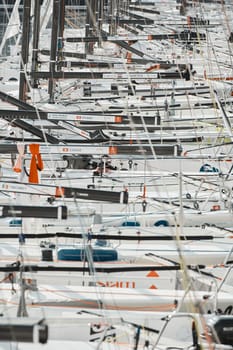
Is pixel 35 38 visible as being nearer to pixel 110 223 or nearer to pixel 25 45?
pixel 25 45

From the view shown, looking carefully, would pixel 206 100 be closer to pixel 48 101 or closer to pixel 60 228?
pixel 48 101

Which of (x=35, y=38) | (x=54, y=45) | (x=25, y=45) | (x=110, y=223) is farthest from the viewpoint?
(x=54, y=45)

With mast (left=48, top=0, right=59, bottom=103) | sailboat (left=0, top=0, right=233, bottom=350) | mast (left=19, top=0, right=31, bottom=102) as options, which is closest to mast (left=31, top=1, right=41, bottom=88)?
sailboat (left=0, top=0, right=233, bottom=350)

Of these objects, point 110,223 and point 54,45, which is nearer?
point 110,223

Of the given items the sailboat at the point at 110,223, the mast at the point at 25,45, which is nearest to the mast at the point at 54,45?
the sailboat at the point at 110,223

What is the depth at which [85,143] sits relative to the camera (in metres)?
11.2

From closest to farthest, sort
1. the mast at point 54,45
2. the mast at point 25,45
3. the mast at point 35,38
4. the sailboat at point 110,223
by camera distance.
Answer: the sailboat at point 110,223 < the mast at point 25,45 < the mast at point 35,38 < the mast at point 54,45

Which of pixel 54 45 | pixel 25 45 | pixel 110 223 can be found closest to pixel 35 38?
pixel 54 45

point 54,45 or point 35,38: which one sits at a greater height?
point 35,38

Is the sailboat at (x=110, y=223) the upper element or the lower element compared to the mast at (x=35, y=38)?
lower

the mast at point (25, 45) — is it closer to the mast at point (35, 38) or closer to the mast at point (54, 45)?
the mast at point (35, 38)

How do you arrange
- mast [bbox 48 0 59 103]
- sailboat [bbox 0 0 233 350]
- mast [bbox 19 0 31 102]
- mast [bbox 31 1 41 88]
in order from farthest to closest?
mast [bbox 48 0 59 103] → mast [bbox 31 1 41 88] → mast [bbox 19 0 31 102] → sailboat [bbox 0 0 233 350]

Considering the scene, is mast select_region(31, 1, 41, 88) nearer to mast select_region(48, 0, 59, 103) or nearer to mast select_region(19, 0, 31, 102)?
mast select_region(48, 0, 59, 103)

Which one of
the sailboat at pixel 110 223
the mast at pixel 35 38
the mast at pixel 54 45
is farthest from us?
the mast at pixel 54 45
